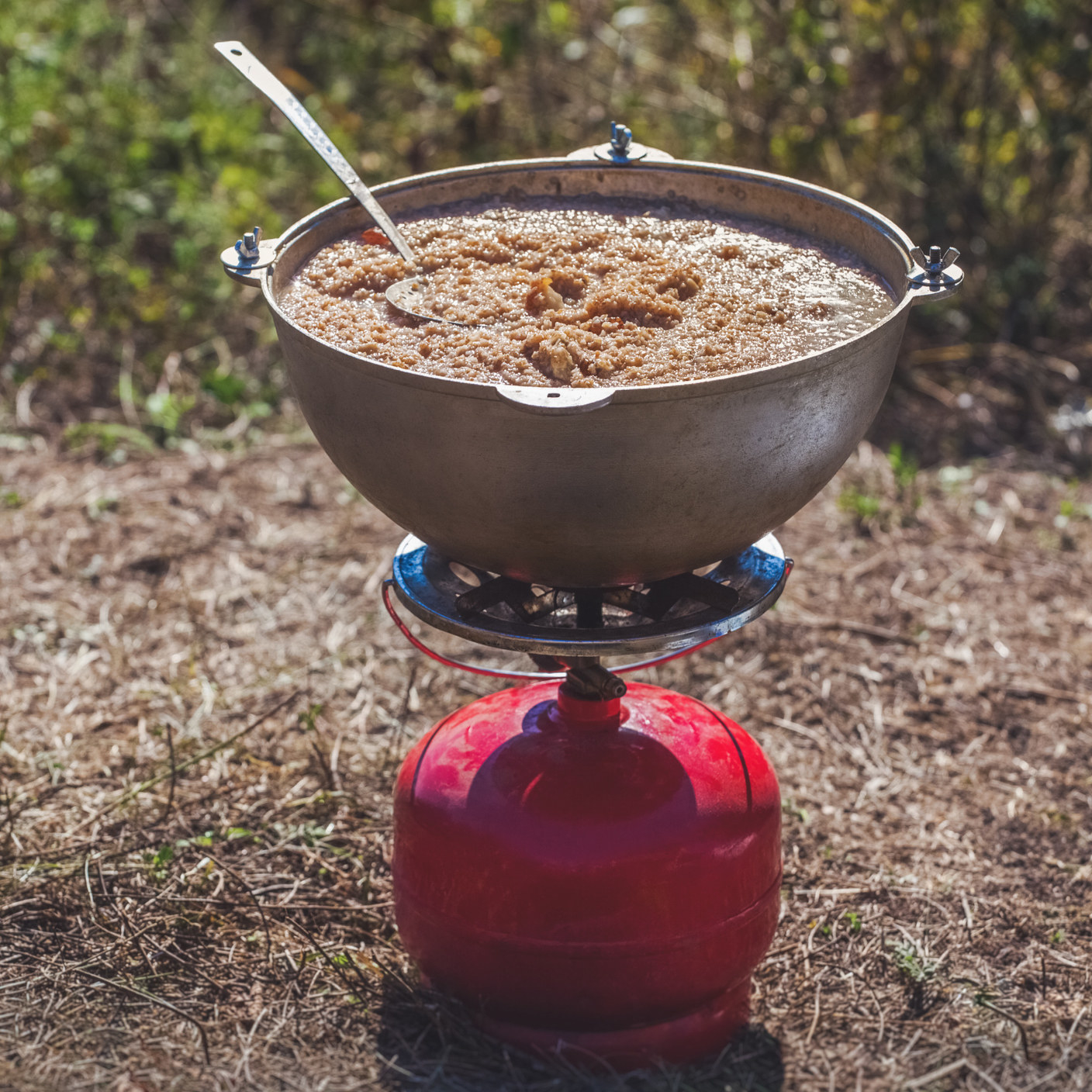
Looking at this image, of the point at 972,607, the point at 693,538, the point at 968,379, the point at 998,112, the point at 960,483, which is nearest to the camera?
the point at 693,538

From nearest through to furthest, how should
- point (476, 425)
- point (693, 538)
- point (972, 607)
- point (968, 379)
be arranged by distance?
point (476, 425)
point (693, 538)
point (972, 607)
point (968, 379)

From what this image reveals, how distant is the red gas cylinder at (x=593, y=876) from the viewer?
6.67ft

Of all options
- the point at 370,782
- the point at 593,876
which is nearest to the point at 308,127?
the point at 593,876

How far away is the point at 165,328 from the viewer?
16.0ft

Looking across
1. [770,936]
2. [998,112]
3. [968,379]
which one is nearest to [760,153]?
[998,112]

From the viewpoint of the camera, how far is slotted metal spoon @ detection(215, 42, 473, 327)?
1985 millimetres

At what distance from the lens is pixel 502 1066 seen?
7.00 feet

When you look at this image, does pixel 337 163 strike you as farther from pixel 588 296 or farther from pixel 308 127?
pixel 588 296

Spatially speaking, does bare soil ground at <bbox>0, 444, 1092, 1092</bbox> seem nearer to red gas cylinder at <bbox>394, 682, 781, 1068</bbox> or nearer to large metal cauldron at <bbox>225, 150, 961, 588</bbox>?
red gas cylinder at <bbox>394, 682, 781, 1068</bbox>

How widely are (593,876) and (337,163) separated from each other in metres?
1.21

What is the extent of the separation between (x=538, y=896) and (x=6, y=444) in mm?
3047

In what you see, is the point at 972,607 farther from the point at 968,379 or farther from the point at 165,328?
the point at 165,328

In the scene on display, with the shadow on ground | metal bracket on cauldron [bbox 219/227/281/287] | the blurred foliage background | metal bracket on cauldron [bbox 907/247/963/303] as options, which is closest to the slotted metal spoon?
metal bracket on cauldron [bbox 219/227/281/287]

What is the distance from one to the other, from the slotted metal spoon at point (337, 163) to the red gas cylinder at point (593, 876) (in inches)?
28.3
